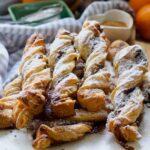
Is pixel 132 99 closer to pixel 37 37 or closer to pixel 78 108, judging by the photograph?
pixel 78 108

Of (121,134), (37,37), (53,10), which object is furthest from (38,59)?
(53,10)

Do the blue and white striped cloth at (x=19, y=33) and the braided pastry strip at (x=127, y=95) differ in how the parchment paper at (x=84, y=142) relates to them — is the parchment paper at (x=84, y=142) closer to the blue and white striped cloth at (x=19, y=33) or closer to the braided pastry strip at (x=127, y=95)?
the braided pastry strip at (x=127, y=95)

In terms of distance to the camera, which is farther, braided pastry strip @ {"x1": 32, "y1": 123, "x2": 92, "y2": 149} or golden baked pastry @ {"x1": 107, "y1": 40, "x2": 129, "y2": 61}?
golden baked pastry @ {"x1": 107, "y1": 40, "x2": 129, "y2": 61}

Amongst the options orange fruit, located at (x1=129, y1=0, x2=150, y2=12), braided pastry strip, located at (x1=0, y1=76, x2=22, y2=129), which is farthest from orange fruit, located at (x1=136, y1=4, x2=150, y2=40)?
braided pastry strip, located at (x1=0, y1=76, x2=22, y2=129)

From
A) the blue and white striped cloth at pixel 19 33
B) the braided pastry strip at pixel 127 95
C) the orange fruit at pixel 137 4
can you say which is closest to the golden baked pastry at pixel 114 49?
the braided pastry strip at pixel 127 95

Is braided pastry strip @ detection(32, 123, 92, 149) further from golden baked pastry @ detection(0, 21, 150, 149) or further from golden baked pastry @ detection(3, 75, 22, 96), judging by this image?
golden baked pastry @ detection(3, 75, 22, 96)

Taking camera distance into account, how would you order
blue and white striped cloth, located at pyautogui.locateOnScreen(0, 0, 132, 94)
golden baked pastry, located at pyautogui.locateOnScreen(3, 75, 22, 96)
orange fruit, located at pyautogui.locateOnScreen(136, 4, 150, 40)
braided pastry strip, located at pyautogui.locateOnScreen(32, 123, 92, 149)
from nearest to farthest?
braided pastry strip, located at pyautogui.locateOnScreen(32, 123, 92, 149) → golden baked pastry, located at pyautogui.locateOnScreen(3, 75, 22, 96) → blue and white striped cloth, located at pyautogui.locateOnScreen(0, 0, 132, 94) → orange fruit, located at pyautogui.locateOnScreen(136, 4, 150, 40)
